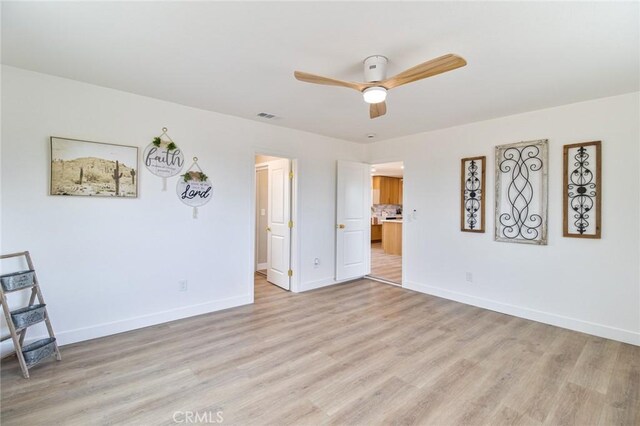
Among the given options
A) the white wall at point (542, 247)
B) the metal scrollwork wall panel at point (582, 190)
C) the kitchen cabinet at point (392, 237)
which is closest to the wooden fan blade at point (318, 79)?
the white wall at point (542, 247)

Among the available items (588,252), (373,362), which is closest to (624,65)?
(588,252)

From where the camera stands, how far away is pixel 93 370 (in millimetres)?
2389

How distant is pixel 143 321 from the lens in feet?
10.5

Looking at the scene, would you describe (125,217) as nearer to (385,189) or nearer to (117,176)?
(117,176)

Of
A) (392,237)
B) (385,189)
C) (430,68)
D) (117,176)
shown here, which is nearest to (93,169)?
(117,176)

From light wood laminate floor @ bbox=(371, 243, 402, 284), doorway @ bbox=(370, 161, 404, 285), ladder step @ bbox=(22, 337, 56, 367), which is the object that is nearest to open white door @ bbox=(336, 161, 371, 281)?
light wood laminate floor @ bbox=(371, 243, 402, 284)

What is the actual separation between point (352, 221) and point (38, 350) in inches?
164

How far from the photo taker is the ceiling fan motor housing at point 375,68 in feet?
7.35

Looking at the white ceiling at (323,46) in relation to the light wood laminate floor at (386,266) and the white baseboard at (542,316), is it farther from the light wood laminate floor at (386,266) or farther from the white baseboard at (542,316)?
the light wood laminate floor at (386,266)

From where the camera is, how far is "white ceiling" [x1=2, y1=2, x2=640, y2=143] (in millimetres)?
1755

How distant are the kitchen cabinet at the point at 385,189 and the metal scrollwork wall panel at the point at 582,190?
690cm

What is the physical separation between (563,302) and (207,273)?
13.8 ft

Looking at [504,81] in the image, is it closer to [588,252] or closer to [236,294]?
[588,252]

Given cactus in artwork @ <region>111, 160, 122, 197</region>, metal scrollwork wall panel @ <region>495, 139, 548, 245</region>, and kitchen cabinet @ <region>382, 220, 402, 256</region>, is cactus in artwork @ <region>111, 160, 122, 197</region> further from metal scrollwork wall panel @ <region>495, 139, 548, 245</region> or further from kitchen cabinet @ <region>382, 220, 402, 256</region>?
kitchen cabinet @ <region>382, 220, 402, 256</region>
